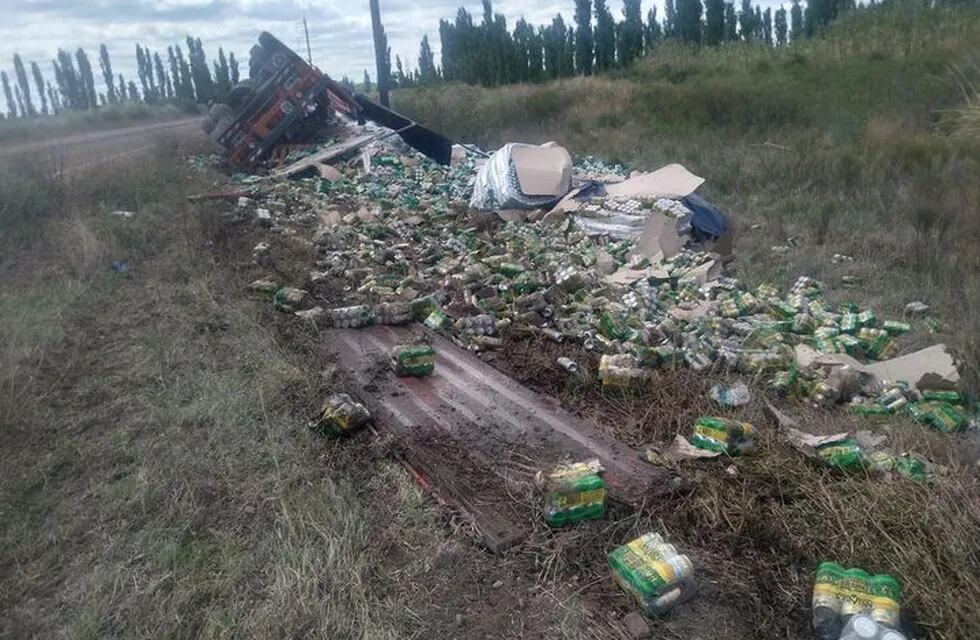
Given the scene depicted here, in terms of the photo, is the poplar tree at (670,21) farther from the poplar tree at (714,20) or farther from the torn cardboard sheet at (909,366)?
the torn cardboard sheet at (909,366)

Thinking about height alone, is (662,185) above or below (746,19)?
below

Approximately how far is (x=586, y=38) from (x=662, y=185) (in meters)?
28.2

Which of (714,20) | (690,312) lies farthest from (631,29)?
(690,312)

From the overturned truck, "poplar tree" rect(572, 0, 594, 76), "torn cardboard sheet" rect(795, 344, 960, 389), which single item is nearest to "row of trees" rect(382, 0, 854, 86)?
"poplar tree" rect(572, 0, 594, 76)

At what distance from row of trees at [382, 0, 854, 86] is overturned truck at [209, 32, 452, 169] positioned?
62.5 feet

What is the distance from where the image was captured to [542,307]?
192 inches

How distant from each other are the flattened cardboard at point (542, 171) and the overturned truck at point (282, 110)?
390 cm

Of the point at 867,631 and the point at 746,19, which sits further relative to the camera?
the point at 746,19

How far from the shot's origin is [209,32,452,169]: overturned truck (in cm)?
1137

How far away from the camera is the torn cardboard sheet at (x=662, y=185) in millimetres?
7004

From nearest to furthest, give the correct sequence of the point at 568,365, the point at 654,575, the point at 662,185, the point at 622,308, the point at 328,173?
the point at 654,575
the point at 568,365
the point at 622,308
the point at 662,185
the point at 328,173

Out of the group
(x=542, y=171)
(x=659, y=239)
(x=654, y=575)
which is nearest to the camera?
(x=654, y=575)

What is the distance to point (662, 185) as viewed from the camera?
720 cm

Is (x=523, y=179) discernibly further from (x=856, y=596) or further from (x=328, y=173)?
(x=856, y=596)
